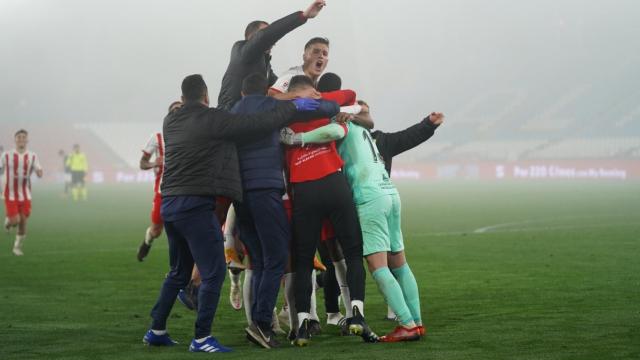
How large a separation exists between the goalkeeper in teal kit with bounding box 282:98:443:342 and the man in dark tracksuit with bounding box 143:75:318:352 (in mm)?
411

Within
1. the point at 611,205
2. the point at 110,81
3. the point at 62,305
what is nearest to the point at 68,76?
the point at 110,81

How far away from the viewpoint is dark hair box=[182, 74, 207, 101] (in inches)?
284

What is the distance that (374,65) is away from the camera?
3327 inches

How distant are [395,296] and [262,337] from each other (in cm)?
94

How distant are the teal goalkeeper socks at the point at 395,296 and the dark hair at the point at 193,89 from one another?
172cm

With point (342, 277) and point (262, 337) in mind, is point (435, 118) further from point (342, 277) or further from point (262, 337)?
point (262, 337)

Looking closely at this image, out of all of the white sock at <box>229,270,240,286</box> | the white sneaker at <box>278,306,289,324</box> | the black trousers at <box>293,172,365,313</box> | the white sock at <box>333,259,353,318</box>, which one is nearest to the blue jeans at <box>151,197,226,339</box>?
the black trousers at <box>293,172,365,313</box>

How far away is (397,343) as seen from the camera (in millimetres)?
7184

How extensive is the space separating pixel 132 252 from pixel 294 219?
9.20 m

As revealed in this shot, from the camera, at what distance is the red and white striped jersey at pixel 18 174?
55.5 feet

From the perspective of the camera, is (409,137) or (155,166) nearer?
(409,137)

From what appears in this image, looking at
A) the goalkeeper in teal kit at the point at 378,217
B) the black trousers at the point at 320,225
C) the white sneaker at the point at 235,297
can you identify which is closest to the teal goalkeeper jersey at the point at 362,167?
the goalkeeper in teal kit at the point at 378,217

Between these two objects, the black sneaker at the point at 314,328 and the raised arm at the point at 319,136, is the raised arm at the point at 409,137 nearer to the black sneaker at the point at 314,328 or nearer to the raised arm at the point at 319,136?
the raised arm at the point at 319,136

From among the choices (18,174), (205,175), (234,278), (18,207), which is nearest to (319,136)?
(205,175)
